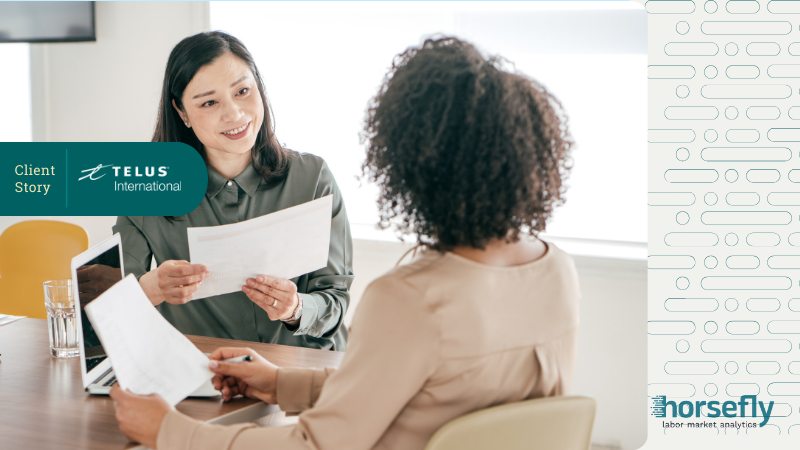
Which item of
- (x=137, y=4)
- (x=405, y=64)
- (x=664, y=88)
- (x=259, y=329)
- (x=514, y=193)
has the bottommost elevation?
(x=259, y=329)

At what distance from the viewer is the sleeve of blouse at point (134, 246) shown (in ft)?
5.61

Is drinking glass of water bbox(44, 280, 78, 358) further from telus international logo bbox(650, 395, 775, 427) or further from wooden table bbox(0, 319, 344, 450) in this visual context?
telus international logo bbox(650, 395, 775, 427)

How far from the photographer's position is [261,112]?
1768 millimetres

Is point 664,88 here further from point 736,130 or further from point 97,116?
point 97,116

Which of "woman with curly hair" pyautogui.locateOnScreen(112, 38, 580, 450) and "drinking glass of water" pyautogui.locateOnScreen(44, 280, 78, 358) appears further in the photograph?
"drinking glass of water" pyautogui.locateOnScreen(44, 280, 78, 358)

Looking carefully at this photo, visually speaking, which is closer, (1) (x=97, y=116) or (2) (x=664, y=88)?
(2) (x=664, y=88)

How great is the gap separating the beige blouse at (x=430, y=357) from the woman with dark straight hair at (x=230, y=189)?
805mm

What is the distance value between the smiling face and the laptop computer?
1.70ft

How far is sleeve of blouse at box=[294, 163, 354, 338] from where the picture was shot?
1604mm

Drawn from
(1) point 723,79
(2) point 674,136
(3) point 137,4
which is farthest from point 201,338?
(3) point 137,4

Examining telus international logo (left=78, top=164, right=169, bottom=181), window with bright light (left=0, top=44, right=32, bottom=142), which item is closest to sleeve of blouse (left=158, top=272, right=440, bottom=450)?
telus international logo (left=78, top=164, right=169, bottom=181)

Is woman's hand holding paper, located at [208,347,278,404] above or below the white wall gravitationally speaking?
below

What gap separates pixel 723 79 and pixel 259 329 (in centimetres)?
169
